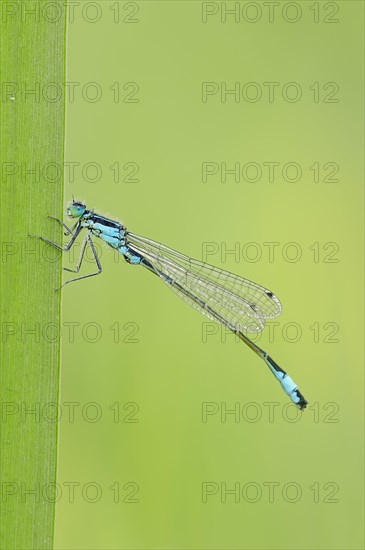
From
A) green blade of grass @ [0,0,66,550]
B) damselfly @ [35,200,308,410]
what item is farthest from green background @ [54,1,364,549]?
green blade of grass @ [0,0,66,550]

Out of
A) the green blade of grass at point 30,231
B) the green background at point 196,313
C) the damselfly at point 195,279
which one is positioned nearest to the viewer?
the green blade of grass at point 30,231

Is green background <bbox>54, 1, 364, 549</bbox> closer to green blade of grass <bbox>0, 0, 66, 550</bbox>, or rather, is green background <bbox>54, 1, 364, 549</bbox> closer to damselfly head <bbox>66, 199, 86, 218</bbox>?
damselfly head <bbox>66, 199, 86, 218</bbox>

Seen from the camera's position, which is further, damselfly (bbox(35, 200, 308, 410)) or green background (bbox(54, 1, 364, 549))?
damselfly (bbox(35, 200, 308, 410))

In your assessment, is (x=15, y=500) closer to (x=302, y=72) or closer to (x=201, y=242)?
(x=201, y=242)

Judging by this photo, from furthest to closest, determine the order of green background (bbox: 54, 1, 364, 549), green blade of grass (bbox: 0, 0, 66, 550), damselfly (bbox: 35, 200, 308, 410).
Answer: damselfly (bbox: 35, 200, 308, 410) → green background (bbox: 54, 1, 364, 549) → green blade of grass (bbox: 0, 0, 66, 550)

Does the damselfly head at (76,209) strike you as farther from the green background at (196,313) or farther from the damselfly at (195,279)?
the green background at (196,313)

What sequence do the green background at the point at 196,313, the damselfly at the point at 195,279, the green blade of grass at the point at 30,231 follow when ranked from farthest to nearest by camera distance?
the damselfly at the point at 195,279, the green background at the point at 196,313, the green blade of grass at the point at 30,231

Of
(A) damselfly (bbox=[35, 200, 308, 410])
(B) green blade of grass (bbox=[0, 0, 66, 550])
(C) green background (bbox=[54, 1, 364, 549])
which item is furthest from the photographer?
Answer: (A) damselfly (bbox=[35, 200, 308, 410])

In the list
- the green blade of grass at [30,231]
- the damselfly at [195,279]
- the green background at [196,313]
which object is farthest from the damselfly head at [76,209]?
the green blade of grass at [30,231]
